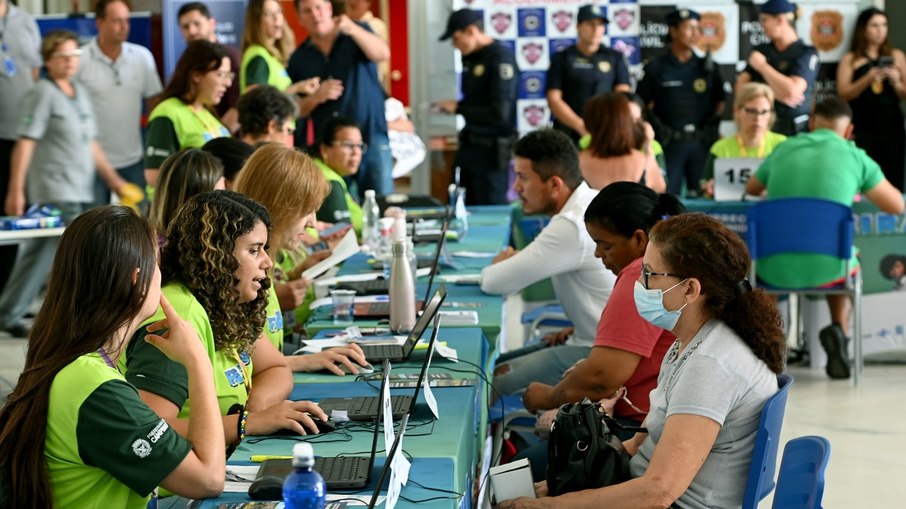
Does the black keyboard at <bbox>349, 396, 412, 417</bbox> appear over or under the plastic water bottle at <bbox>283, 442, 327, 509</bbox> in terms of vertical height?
under

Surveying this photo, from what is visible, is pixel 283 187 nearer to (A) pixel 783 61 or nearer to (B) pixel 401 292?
(B) pixel 401 292

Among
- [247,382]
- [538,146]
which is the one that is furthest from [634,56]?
[247,382]

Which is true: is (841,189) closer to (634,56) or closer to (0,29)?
(634,56)

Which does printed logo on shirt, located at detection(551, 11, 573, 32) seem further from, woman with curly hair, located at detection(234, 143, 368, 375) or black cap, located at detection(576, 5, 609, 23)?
woman with curly hair, located at detection(234, 143, 368, 375)

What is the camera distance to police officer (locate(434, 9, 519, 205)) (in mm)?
7512

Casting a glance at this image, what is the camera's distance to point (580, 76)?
7.71 meters

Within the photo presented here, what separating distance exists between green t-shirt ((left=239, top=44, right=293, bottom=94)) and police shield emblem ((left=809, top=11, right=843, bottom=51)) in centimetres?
450

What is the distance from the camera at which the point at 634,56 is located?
357 inches

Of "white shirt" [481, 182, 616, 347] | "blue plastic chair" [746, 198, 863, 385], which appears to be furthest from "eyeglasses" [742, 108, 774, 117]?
"white shirt" [481, 182, 616, 347]

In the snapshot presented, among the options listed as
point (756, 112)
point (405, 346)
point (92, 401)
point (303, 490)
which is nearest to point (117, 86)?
point (756, 112)

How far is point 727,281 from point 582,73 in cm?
555

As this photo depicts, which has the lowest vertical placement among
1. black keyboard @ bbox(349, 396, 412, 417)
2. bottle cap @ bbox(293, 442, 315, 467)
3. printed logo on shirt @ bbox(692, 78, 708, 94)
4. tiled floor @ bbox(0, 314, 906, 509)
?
tiled floor @ bbox(0, 314, 906, 509)

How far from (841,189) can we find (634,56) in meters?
3.92

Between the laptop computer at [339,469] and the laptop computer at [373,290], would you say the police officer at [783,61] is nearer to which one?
the laptop computer at [373,290]
